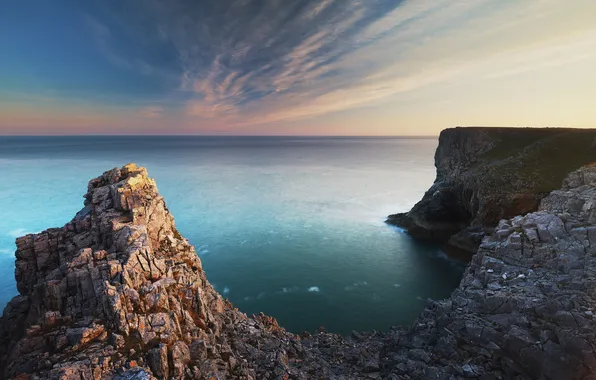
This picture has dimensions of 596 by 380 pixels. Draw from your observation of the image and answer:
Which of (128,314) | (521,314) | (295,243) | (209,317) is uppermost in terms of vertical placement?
(128,314)

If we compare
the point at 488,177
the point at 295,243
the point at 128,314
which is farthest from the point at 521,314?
the point at 295,243

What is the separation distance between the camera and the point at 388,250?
2891 inches

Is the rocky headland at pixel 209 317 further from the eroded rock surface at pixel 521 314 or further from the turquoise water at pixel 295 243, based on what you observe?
the turquoise water at pixel 295 243

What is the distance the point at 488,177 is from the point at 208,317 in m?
63.4

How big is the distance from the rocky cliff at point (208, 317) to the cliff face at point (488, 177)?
21.7 metres

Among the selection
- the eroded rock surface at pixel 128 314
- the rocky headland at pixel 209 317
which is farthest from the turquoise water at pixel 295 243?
the eroded rock surface at pixel 128 314

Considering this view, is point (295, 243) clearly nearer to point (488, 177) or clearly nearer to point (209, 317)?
point (488, 177)

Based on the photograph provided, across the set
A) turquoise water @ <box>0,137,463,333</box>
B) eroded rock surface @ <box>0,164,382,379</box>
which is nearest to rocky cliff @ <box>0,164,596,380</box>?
eroded rock surface @ <box>0,164,382,379</box>

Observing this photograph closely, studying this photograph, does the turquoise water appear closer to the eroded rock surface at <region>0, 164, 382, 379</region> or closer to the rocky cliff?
the rocky cliff

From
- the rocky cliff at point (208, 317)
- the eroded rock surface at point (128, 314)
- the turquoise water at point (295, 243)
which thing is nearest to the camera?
the eroded rock surface at point (128, 314)

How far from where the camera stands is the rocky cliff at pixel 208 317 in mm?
18984

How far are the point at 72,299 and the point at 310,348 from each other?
23.3m

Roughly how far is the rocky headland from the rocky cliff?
92 millimetres

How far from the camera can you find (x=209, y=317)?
975 inches
